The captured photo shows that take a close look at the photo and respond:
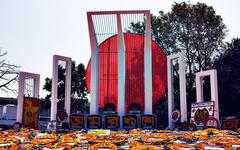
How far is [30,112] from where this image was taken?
54.2 ft

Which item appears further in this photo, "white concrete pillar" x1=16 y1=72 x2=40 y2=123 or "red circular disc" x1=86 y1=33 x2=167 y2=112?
"red circular disc" x1=86 y1=33 x2=167 y2=112

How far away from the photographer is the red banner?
16.3 meters

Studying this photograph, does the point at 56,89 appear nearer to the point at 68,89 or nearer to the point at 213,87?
the point at 68,89

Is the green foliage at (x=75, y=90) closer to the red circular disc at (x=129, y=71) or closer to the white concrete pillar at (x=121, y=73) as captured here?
the red circular disc at (x=129, y=71)

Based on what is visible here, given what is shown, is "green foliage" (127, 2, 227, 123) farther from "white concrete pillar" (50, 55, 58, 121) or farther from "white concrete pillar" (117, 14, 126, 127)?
"white concrete pillar" (50, 55, 58, 121)

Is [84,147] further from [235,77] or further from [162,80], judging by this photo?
[235,77]

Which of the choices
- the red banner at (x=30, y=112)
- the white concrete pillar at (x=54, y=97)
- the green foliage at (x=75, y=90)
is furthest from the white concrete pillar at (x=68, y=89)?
the green foliage at (x=75, y=90)

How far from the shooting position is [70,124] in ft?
49.3

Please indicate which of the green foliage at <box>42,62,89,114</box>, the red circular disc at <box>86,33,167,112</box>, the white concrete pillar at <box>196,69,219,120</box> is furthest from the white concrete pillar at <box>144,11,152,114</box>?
the green foliage at <box>42,62,89,114</box>

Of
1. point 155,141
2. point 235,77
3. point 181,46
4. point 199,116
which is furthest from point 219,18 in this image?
point 155,141

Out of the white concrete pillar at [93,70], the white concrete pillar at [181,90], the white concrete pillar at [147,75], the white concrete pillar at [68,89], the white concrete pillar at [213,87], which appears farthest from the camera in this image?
the white concrete pillar at [68,89]

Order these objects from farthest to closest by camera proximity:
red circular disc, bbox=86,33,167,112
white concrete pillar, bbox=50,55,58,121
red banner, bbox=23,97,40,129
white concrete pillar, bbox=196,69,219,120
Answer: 1. red circular disc, bbox=86,33,167,112
2. white concrete pillar, bbox=50,55,58,121
3. red banner, bbox=23,97,40,129
4. white concrete pillar, bbox=196,69,219,120

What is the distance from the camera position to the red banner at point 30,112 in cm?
1634

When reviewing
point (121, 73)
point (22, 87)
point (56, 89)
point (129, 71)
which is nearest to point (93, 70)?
point (121, 73)
